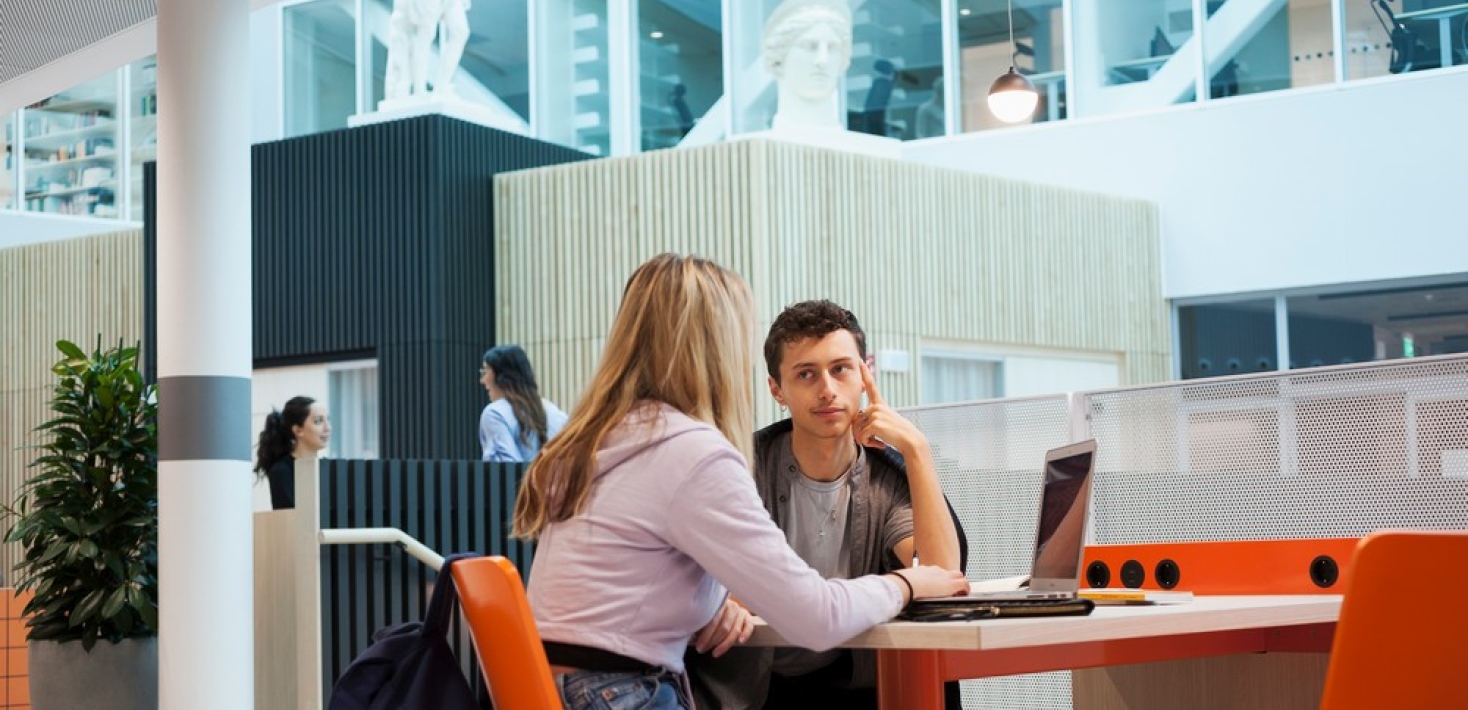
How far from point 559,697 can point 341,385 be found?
9.18 meters

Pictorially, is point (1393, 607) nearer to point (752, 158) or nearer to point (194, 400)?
point (194, 400)

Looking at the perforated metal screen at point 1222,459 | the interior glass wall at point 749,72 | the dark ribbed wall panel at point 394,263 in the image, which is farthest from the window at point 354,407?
the perforated metal screen at point 1222,459

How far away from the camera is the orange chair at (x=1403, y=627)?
249cm

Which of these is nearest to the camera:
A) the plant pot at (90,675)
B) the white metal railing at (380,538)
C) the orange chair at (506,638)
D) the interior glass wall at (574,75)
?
the orange chair at (506,638)

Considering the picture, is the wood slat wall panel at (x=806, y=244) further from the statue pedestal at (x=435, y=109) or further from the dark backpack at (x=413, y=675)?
the dark backpack at (x=413, y=675)

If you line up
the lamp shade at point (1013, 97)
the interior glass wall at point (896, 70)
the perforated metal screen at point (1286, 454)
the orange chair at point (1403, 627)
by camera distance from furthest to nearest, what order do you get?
1. the interior glass wall at point (896, 70)
2. the lamp shade at point (1013, 97)
3. the perforated metal screen at point (1286, 454)
4. the orange chair at point (1403, 627)

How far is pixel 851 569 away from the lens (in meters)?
3.47

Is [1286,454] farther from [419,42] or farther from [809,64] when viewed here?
[419,42]

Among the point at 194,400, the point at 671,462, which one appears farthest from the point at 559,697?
the point at 194,400

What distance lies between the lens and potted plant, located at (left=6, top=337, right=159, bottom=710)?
620 centimetres

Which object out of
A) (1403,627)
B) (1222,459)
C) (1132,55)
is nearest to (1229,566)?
(1403,627)

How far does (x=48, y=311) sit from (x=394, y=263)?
4156 millimetres

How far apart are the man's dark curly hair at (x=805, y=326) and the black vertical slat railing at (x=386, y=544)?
3676 mm

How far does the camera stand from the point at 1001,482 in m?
5.98
